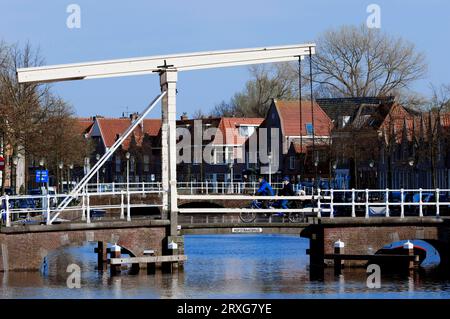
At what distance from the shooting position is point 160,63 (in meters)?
33.6

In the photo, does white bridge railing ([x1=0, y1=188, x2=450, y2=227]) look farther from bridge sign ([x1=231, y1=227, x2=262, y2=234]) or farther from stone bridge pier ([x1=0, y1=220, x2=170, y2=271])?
stone bridge pier ([x1=0, y1=220, x2=170, y2=271])

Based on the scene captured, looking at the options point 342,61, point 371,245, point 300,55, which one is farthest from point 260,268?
point 342,61

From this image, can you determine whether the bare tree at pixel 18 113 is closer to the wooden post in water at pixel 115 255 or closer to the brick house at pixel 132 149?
the wooden post in water at pixel 115 255

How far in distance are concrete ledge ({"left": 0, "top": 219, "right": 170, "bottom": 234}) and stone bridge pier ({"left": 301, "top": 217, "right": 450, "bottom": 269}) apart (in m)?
4.41

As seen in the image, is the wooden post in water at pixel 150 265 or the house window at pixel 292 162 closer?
the wooden post in water at pixel 150 265

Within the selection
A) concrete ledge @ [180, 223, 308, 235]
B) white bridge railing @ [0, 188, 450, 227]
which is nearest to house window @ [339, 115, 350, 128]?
white bridge railing @ [0, 188, 450, 227]

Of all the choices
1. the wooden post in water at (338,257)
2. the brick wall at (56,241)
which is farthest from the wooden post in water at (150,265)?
the wooden post in water at (338,257)

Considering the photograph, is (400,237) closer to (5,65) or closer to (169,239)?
(169,239)

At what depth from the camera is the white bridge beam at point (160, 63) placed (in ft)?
107

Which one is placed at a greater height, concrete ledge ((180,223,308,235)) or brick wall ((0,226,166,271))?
concrete ledge ((180,223,308,235))

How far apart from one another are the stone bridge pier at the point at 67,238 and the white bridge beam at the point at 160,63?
3.97 meters

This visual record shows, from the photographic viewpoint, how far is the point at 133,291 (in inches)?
1129

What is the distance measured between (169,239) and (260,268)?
153 inches

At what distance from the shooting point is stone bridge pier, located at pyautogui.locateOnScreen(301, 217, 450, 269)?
3419 cm
